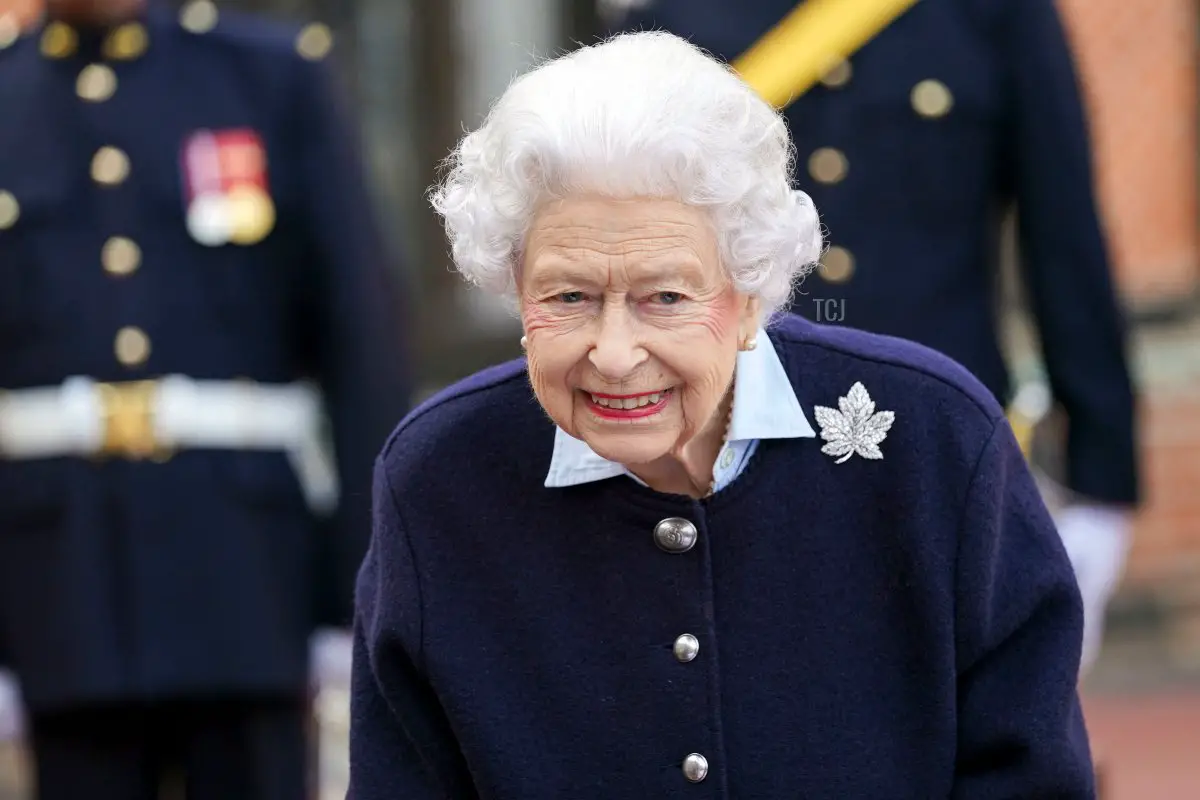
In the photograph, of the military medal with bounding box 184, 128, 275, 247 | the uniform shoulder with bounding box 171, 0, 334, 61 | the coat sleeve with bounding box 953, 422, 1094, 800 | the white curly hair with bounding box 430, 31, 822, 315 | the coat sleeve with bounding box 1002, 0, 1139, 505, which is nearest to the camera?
the white curly hair with bounding box 430, 31, 822, 315

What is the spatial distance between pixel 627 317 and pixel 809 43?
1.37 m

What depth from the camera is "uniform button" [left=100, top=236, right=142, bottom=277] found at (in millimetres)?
3969

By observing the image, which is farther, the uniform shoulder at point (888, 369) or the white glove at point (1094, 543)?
the white glove at point (1094, 543)

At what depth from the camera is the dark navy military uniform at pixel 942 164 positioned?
3699 mm

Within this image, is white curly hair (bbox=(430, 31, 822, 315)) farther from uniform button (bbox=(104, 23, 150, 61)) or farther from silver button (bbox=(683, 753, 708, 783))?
uniform button (bbox=(104, 23, 150, 61))

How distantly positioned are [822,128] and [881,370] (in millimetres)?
1125

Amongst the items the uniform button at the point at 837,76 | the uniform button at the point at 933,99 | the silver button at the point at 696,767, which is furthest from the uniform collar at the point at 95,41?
the silver button at the point at 696,767

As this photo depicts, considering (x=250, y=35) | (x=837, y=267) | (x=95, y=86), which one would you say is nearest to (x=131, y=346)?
(x=95, y=86)

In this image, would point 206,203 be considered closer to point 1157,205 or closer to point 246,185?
point 246,185

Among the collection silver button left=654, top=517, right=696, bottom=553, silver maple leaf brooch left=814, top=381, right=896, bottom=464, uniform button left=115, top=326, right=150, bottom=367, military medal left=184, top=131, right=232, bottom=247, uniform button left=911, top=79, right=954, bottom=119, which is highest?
uniform button left=911, top=79, right=954, bottom=119

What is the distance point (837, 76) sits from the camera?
3.76m

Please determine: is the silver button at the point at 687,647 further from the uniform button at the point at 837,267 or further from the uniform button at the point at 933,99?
the uniform button at the point at 933,99

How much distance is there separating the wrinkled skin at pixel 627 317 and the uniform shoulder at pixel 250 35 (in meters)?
1.66

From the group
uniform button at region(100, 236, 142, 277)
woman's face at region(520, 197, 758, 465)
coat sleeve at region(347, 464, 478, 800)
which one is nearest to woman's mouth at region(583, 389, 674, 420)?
woman's face at region(520, 197, 758, 465)
